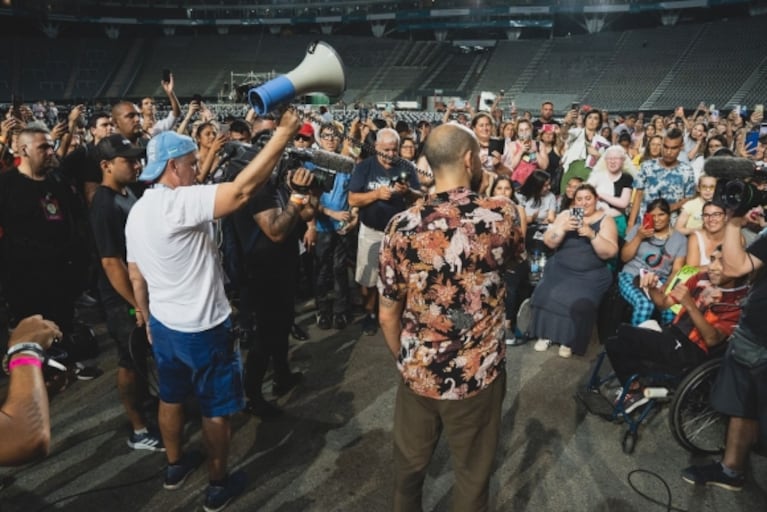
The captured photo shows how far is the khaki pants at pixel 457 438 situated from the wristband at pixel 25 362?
1311mm

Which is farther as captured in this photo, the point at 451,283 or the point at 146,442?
the point at 146,442

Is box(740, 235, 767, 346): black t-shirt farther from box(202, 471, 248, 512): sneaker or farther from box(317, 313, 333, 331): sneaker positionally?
box(317, 313, 333, 331): sneaker

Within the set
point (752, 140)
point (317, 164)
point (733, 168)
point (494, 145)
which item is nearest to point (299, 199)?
point (317, 164)

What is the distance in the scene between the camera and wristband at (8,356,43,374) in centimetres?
138

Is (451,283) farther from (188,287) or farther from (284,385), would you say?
(284,385)

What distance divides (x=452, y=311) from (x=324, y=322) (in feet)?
10.3

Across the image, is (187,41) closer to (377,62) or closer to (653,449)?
(377,62)

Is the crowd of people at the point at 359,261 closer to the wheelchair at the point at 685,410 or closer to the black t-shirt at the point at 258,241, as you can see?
the black t-shirt at the point at 258,241

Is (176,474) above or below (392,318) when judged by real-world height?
below

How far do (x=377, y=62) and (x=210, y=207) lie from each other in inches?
1501

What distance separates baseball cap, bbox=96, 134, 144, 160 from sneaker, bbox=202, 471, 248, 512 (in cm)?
198

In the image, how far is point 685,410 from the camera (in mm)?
3203

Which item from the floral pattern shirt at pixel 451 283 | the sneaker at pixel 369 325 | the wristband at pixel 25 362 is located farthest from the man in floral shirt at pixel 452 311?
the sneaker at pixel 369 325

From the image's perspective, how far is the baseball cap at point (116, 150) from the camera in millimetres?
2916
